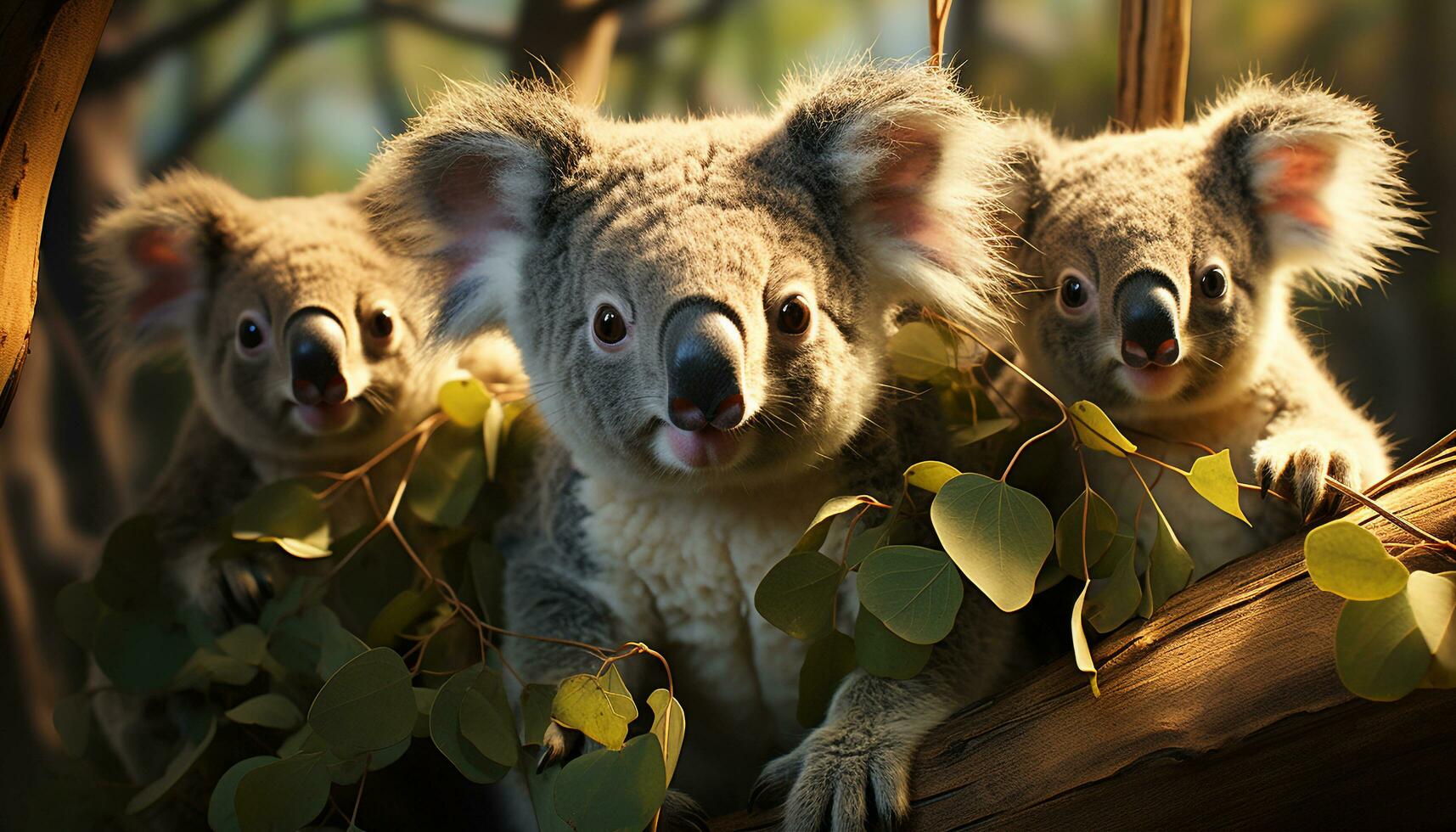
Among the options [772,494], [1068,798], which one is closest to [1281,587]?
[1068,798]

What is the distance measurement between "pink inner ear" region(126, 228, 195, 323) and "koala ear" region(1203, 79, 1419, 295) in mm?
1731

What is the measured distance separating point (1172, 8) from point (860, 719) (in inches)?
54.3

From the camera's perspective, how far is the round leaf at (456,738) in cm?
124

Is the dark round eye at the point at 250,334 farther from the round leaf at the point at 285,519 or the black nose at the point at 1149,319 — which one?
the black nose at the point at 1149,319

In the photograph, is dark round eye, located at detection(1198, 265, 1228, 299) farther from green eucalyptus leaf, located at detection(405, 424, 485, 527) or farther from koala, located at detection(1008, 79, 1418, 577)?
green eucalyptus leaf, located at detection(405, 424, 485, 527)

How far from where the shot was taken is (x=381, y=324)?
1741 millimetres

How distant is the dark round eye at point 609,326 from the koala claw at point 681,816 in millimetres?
586

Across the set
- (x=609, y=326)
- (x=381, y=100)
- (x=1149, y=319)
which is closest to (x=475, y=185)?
(x=609, y=326)

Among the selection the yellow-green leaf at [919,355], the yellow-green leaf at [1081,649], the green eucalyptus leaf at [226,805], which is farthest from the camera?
the yellow-green leaf at [919,355]

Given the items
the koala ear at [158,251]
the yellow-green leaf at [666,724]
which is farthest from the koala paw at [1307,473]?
the koala ear at [158,251]

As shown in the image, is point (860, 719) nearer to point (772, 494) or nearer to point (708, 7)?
point (772, 494)

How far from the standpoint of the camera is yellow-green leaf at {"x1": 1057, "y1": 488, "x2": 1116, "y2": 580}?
1.28 metres

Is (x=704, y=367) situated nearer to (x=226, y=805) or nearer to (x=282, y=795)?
(x=282, y=795)

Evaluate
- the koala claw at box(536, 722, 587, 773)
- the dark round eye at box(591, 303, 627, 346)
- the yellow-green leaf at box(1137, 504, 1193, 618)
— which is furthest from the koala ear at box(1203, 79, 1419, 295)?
the koala claw at box(536, 722, 587, 773)
